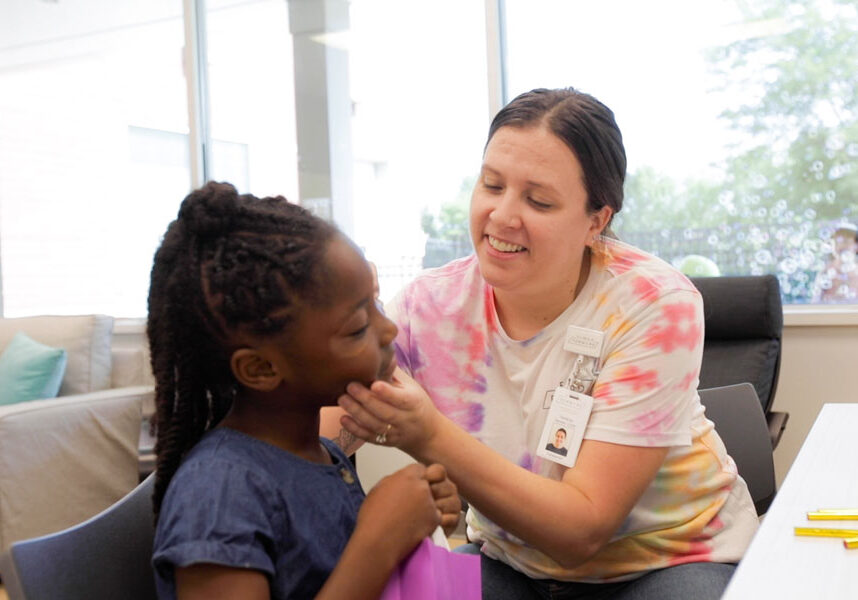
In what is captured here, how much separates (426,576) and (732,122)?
288 centimetres

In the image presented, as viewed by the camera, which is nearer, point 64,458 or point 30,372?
point 64,458

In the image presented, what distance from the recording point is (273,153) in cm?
463

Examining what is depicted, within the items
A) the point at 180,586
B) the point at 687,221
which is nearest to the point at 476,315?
the point at 180,586

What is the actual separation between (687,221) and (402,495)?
2.79 metres

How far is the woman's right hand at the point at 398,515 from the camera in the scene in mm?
934

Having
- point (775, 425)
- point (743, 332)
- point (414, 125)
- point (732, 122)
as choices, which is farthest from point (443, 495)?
point (414, 125)

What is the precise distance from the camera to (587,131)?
57.6 inches

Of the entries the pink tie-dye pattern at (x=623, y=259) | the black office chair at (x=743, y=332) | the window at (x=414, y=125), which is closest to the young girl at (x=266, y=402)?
the pink tie-dye pattern at (x=623, y=259)

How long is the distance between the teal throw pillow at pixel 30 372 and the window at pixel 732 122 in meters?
2.67

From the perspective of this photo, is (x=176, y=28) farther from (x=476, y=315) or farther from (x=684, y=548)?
(x=684, y=548)

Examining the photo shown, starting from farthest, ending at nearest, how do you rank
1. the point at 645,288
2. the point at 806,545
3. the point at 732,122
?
the point at 732,122 < the point at 645,288 < the point at 806,545

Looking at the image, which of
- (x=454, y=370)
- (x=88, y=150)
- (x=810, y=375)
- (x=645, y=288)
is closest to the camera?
(x=645, y=288)

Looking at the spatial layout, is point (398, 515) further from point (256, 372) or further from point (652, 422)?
point (652, 422)

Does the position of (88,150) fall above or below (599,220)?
above
